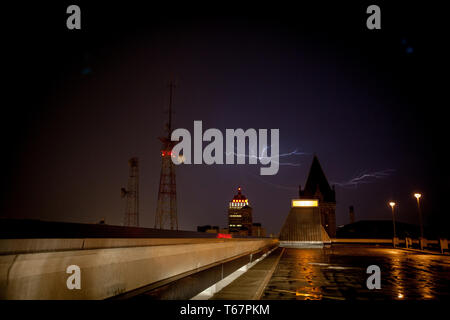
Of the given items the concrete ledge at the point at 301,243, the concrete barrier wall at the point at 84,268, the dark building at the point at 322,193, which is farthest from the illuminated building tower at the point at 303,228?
the dark building at the point at 322,193

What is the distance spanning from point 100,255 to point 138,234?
944 centimetres

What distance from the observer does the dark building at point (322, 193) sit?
479ft

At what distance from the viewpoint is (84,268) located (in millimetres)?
4133

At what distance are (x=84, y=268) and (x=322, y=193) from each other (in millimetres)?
152568

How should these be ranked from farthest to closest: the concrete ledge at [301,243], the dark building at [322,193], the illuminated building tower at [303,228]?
the dark building at [322,193] → the illuminated building tower at [303,228] → the concrete ledge at [301,243]

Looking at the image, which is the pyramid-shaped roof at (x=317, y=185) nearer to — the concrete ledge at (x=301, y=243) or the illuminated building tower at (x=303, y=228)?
the illuminated building tower at (x=303, y=228)

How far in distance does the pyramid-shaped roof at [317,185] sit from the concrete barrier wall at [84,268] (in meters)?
147

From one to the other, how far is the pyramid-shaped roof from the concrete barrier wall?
147m

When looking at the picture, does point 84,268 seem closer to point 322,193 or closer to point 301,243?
point 301,243

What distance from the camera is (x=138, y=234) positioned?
13.5m

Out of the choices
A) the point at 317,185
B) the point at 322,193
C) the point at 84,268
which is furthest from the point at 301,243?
the point at 322,193

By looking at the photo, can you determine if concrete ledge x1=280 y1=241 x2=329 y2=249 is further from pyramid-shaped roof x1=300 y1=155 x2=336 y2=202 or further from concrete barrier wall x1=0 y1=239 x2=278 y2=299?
pyramid-shaped roof x1=300 y1=155 x2=336 y2=202
